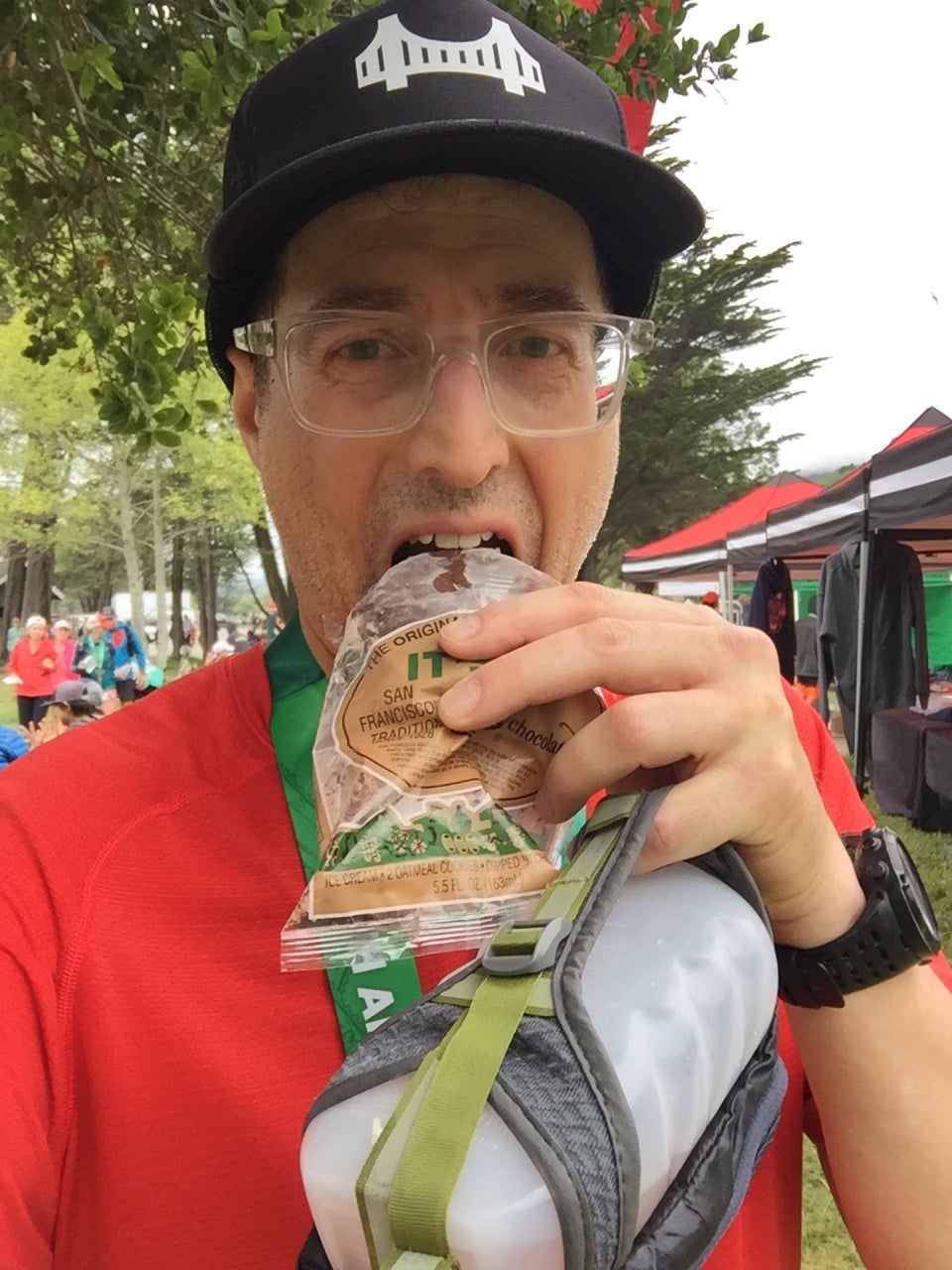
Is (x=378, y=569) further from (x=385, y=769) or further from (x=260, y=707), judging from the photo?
(x=385, y=769)

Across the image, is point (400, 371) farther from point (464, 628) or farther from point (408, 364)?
point (464, 628)

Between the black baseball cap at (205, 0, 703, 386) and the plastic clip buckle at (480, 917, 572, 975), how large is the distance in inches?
36.2

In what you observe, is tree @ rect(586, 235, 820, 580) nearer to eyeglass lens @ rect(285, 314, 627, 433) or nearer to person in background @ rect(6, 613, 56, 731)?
person in background @ rect(6, 613, 56, 731)

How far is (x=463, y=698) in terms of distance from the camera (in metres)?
0.92

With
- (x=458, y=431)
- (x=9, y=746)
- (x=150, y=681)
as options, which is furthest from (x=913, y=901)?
(x=150, y=681)

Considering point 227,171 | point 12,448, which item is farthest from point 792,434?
point 227,171

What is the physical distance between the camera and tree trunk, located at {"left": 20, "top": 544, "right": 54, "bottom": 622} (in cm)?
3063

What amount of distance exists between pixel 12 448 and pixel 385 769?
23.0 meters

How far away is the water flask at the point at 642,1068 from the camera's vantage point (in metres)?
0.60

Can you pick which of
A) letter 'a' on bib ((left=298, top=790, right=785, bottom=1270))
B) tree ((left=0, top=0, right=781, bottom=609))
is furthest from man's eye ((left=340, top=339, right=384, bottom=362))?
tree ((left=0, top=0, right=781, bottom=609))

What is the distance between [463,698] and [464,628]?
82mm

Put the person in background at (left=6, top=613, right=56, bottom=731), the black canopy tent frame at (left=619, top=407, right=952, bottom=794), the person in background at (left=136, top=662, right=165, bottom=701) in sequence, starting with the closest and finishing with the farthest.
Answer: the black canopy tent frame at (left=619, top=407, right=952, bottom=794)
the person in background at (left=6, top=613, right=56, bottom=731)
the person in background at (left=136, top=662, right=165, bottom=701)

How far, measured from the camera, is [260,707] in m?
1.38

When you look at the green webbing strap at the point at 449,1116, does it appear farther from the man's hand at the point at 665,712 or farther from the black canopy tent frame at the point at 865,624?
the black canopy tent frame at the point at 865,624
